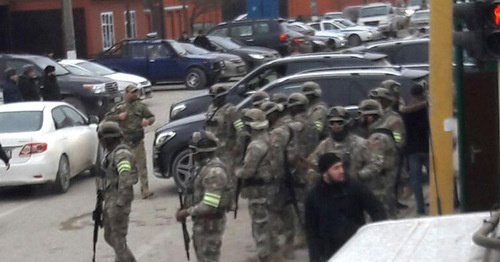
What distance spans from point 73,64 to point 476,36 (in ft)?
71.0

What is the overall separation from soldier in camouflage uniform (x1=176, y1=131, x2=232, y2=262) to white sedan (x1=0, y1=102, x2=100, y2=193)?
6.69m

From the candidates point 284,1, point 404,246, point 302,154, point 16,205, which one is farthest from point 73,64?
point 284,1

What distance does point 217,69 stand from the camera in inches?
1298

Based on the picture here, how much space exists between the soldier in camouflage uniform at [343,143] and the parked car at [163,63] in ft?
74.9

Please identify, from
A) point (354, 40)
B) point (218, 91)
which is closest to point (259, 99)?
point (218, 91)

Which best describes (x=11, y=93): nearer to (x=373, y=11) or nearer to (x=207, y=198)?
(x=207, y=198)

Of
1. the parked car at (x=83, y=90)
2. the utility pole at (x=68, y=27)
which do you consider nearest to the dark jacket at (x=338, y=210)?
the parked car at (x=83, y=90)

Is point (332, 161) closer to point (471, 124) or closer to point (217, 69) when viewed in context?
point (471, 124)

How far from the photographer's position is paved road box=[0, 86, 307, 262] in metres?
11.9

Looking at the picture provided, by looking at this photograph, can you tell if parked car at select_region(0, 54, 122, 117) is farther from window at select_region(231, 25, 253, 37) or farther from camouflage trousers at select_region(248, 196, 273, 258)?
camouflage trousers at select_region(248, 196, 273, 258)

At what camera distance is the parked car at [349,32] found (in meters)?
46.8

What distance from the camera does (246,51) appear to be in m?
35.9

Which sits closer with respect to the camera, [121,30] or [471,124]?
[471,124]

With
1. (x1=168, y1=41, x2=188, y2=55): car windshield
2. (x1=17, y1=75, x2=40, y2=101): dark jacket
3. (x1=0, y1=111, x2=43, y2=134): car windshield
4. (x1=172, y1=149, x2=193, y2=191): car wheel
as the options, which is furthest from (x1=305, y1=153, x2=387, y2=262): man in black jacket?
(x1=168, y1=41, x2=188, y2=55): car windshield
